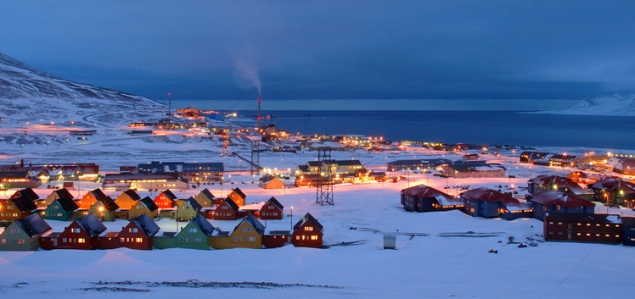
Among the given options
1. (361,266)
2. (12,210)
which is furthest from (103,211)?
(361,266)

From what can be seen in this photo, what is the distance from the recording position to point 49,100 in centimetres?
10419

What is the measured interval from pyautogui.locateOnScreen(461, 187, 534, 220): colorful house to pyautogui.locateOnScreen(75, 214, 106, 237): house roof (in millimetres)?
16556

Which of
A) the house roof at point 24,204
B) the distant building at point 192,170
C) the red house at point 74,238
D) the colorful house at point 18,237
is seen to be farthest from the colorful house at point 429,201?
the house roof at point 24,204

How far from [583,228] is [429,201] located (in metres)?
7.51

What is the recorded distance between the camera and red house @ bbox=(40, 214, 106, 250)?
688 inches

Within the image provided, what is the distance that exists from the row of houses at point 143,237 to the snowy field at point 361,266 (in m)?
0.55

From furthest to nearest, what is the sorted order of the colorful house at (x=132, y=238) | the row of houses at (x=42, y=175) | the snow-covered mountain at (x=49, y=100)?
the snow-covered mountain at (x=49, y=100)
the row of houses at (x=42, y=175)
the colorful house at (x=132, y=238)

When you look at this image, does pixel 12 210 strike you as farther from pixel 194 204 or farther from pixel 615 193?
pixel 615 193

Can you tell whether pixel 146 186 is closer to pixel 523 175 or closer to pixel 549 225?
pixel 549 225

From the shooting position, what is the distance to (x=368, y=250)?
17.9 meters

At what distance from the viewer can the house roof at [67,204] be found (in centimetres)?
2256

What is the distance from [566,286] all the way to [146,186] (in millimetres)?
24856

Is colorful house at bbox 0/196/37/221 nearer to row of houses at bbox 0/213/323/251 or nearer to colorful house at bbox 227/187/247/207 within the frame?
row of houses at bbox 0/213/323/251

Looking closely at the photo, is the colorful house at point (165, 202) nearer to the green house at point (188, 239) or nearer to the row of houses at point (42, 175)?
the green house at point (188, 239)
